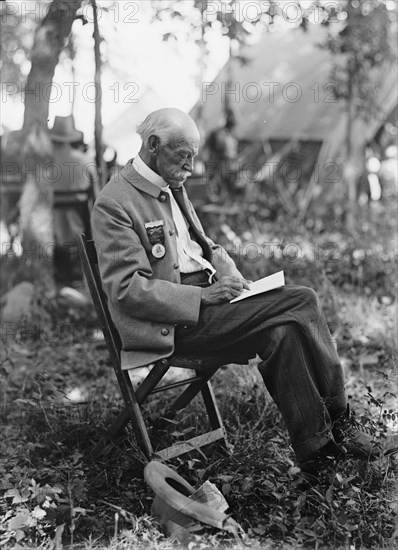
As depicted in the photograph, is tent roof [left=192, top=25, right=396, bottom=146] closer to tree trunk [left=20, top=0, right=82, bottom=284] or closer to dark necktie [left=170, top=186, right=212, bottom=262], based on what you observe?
tree trunk [left=20, top=0, right=82, bottom=284]

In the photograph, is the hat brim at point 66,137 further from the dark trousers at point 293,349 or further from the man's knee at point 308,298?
the man's knee at point 308,298

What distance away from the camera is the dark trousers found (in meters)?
3.49

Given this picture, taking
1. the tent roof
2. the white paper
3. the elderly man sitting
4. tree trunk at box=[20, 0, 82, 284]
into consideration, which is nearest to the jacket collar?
the elderly man sitting

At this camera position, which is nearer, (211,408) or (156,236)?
(156,236)

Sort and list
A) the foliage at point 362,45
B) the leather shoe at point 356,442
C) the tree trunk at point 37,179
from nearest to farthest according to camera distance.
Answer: the leather shoe at point 356,442 → the tree trunk at point 37,179 → the foliage at point 362,45

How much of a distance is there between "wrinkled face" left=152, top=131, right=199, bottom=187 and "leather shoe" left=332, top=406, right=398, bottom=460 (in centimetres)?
137

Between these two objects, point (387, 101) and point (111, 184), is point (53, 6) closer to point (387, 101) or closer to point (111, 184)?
point (111, 184)

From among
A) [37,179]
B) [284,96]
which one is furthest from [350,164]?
[284,96]

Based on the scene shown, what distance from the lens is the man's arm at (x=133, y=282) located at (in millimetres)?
3619

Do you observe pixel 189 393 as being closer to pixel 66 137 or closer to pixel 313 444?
pixel 313 444

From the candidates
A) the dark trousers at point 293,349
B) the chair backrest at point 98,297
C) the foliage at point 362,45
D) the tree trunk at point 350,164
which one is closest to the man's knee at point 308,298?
the dark trousers at point 293,349

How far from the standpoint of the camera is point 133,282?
3.60m

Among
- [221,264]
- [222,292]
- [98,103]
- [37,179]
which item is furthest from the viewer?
[37,179]

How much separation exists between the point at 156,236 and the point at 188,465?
111cm
